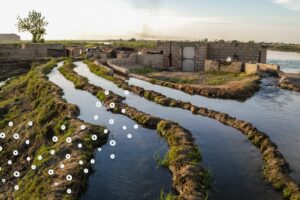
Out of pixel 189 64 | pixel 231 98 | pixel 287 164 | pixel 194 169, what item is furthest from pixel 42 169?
pixel 189 64

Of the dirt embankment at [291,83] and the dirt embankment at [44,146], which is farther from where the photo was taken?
the dirt embankment at [291,83]

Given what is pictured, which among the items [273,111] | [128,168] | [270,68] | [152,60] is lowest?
[273,111]

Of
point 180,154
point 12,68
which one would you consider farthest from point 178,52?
point 180,154

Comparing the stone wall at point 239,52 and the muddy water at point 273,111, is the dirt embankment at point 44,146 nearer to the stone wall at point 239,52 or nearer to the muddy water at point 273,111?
the muddy water at point 273,111

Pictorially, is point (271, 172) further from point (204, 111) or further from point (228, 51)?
point (228, 51)

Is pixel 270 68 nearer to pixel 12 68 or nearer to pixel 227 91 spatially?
pixel 227 91

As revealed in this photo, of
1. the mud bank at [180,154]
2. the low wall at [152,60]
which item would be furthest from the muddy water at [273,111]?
the low wall at [152,60]
